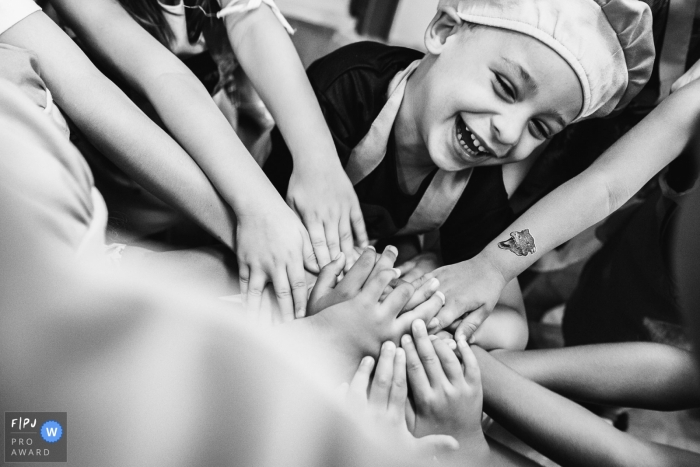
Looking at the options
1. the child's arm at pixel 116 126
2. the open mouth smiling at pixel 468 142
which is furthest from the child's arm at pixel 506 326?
the child's arm at pixel 116 126

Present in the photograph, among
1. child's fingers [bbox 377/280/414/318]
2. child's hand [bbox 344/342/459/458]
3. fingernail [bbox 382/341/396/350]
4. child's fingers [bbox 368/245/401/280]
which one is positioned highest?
child's fingers [bbox 368/245/401/280]

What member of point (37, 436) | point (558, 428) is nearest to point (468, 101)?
point (558, 428)

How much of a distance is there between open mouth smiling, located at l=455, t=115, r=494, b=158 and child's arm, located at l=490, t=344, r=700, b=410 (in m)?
0.15

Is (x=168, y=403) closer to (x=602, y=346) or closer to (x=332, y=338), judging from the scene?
(x=332, y=338)

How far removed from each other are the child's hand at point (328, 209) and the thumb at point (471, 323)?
9cm

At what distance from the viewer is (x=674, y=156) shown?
0.39 metres

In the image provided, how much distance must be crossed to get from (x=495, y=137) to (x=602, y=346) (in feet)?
0.55

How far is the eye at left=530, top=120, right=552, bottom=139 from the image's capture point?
395mm

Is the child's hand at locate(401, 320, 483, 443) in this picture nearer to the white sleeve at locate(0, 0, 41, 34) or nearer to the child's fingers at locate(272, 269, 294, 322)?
the child's fingers at locate(272, 269, 294, 322)

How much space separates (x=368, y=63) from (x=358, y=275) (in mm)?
185

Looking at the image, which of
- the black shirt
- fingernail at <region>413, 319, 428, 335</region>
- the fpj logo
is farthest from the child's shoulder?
the fpj logo

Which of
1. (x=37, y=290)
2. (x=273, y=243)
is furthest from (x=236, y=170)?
(x=37, y=290)

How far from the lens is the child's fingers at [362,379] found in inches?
12.4

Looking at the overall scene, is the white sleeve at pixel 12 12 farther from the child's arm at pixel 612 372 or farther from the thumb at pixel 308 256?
the child's arm at pixel 612 372
